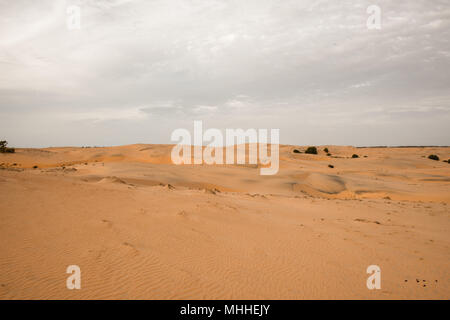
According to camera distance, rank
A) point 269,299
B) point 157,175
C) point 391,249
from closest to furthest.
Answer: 1. point 269,299
2. point 391,249
3. point 157,175

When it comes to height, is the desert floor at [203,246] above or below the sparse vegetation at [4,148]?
below

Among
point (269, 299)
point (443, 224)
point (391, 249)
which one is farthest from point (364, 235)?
point (269, 299)

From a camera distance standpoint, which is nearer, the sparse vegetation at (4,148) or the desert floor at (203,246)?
the desert floor at (203,246)

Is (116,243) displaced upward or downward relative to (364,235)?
upward

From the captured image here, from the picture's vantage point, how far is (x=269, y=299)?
314cm

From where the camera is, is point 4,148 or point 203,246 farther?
point 4,148

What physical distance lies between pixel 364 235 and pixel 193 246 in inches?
150

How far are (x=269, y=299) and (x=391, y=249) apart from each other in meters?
3.14

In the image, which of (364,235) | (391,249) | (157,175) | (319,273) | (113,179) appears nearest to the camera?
(319,273)

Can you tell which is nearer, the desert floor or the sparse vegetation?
the desert floor

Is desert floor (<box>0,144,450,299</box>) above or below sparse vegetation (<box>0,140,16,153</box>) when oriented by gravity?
below
